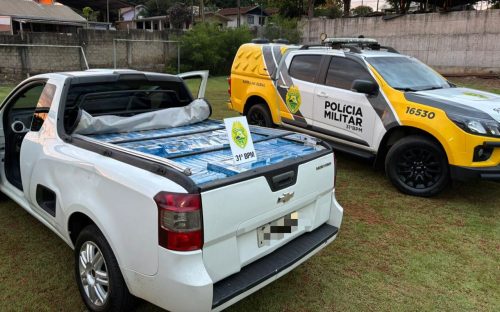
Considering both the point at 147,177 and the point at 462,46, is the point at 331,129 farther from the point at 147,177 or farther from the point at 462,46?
the point at 462,46

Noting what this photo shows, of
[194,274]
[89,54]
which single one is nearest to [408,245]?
[194,274]

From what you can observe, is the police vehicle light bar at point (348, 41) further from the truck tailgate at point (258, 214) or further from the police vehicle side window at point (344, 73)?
the truck tailgate at point (258, 214)

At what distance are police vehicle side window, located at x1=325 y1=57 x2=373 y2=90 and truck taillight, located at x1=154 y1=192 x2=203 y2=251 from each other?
164 inches

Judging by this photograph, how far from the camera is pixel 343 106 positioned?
5832 mm

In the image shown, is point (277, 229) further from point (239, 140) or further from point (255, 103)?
point (255, 103)

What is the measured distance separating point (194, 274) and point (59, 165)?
1438 mm

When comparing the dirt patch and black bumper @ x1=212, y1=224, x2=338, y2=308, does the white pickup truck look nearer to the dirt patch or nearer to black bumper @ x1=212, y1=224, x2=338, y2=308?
black bumper @ x1=212, y1=224, x2=338, y2=308

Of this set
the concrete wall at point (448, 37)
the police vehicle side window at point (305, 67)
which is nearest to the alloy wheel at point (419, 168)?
the police vehicle side window at point (305, 67)

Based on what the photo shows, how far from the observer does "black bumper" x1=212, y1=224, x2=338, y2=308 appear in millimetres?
2316

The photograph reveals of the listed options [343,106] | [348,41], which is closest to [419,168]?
[343,106]

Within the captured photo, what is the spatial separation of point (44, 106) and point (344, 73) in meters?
4.05

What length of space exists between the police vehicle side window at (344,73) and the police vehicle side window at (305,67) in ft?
0.92

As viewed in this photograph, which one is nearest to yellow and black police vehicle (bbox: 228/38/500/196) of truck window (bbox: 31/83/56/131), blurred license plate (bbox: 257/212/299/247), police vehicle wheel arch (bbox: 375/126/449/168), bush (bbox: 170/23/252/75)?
police vehicle wheel arch (bbox: 375/126/449/168)

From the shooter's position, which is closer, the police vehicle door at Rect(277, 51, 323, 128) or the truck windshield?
the truck windshield
